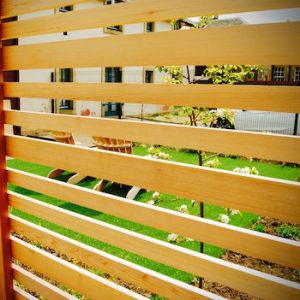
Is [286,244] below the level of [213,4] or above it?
below

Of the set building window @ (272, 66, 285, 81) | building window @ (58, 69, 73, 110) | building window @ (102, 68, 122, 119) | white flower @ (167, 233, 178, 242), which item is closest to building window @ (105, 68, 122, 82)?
building window @ (102, 68, 122, 119)

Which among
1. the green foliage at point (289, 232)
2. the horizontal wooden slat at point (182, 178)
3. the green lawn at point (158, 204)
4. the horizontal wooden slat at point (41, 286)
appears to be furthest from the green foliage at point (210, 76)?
the green foliage at point (289, 232)

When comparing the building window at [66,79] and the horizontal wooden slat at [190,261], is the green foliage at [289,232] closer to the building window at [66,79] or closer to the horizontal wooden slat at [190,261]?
the horizontal wooden slat at [190,261]

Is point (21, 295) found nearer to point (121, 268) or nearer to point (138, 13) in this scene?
point (121, 268)

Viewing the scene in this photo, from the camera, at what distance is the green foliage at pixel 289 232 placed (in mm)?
4453

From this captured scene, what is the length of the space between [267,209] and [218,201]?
21 cm

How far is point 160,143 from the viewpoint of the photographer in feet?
5.12

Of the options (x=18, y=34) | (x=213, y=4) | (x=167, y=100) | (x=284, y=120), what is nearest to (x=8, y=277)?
(x=18, y=34)

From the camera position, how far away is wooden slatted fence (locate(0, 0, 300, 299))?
1259 mm

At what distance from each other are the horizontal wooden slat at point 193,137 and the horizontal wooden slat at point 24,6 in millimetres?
660

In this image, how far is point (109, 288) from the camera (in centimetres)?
190

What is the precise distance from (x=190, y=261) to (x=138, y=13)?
119 centimetres

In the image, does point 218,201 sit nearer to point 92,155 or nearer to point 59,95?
point 92,155

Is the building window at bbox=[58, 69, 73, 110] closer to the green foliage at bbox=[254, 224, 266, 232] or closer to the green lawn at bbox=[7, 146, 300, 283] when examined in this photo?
the green lawn at bbox=[7, 146, 300, 283]
